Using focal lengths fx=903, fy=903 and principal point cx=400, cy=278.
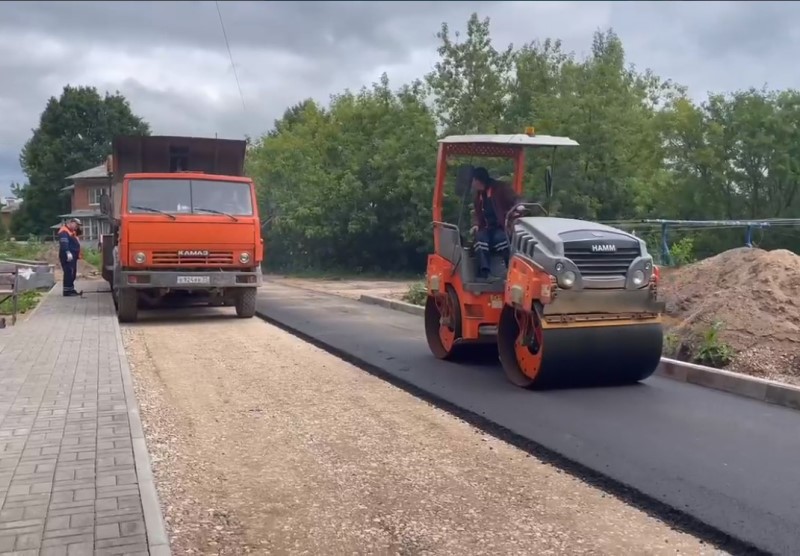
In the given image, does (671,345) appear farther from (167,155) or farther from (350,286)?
(350,286)

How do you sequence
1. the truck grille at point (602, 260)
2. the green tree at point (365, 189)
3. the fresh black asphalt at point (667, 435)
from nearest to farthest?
the fresh black asphalt at point (667, 435) < the truck grille at point (602, 260) < the green tree at point (365, 189)

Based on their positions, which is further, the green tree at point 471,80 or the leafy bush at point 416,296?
the green tree at point 471,80

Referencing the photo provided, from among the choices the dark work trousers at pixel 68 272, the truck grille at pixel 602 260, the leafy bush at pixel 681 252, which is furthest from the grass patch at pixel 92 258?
the truck grille at pixel 602 260

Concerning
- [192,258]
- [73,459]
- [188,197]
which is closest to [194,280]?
[192,258]

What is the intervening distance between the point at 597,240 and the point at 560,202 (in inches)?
690

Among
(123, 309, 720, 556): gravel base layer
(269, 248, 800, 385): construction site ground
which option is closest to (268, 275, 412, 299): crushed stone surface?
(269, 248, 800, 385): construction site ground

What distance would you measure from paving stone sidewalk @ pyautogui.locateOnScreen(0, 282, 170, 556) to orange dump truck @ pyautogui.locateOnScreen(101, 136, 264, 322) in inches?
135

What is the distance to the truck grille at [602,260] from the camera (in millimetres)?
8242

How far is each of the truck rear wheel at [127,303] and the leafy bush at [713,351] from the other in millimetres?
9144

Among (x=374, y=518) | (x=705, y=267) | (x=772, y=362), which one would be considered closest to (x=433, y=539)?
(x=374, y=518)

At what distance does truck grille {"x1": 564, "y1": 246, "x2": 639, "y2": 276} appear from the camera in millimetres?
8242

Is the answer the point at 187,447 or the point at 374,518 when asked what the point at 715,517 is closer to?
the point at 374,518

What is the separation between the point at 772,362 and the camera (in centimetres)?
920

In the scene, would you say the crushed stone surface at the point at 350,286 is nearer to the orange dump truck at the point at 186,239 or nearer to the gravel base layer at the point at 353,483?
the orange dump truck at the point at 186,239
